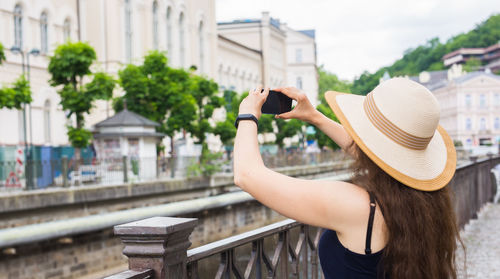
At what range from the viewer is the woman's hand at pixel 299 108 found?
2.88 meters

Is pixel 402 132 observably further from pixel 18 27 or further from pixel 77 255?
pixel 18 27

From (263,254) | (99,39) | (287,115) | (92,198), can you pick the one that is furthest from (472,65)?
(287,115)

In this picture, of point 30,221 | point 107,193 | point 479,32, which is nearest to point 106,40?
point 107,193

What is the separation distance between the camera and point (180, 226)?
291 cm

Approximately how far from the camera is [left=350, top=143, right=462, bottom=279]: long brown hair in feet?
7.89

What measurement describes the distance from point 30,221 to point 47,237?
31.5 ft

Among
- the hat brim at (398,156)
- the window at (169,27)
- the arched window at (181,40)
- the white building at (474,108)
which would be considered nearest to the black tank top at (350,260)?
Answer: the hat brim at (398,156)

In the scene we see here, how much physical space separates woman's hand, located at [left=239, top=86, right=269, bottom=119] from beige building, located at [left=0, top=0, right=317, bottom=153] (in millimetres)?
28287

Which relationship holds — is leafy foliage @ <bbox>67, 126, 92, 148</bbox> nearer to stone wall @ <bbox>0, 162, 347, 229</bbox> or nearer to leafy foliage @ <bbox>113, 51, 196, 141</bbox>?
stone wall @ <bbox>0, 162, 347, 229</bbox>

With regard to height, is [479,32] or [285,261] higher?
[479,32]

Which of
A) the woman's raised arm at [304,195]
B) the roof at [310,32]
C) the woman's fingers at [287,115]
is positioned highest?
the roof at [310,32]

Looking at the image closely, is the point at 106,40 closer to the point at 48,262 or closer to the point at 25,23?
the point at 25,23

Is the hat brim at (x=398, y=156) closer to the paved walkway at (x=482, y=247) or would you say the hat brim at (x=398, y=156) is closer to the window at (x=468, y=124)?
the paved walkway at (x=482, y=247)

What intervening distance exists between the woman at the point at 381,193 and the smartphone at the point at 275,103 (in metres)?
0.20
